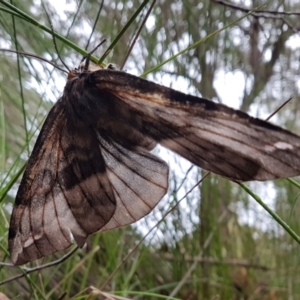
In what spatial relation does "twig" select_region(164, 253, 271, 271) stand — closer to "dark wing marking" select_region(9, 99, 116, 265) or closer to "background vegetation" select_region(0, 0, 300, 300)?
"background vegetation" select_region(0, 0, 300, 300)

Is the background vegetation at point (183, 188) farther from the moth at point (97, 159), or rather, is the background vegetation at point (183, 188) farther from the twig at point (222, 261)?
the moth at point (97, 159)

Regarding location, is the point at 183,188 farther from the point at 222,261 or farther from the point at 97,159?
the point at 97,159

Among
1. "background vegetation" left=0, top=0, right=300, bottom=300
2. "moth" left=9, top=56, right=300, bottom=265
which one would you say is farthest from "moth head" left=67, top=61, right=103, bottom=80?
"background vegetation" left=0, top=0, right=300, bottom=300

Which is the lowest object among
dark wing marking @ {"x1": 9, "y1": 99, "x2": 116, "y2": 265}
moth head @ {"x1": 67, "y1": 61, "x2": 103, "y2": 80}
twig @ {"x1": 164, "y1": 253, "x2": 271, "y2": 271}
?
dark wing marking @ {"x1": 9, "y1": 99, "x2": 116, "y2": 265}

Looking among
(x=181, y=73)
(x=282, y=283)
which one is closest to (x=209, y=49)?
(x=181, y=73)

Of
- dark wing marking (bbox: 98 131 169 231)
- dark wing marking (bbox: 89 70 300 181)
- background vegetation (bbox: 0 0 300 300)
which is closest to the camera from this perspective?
dark wing marking (bbox: 89 70 300 181)

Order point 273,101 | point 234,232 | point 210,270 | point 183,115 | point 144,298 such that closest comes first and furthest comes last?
1. point 183,115
2. point 144,298
3. point 210,270
4. point 234,232
5. point 273,101

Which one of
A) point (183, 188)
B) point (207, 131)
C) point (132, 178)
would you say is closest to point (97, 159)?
point (132, 178)

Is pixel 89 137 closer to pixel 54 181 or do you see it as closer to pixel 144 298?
pixel 54 181
